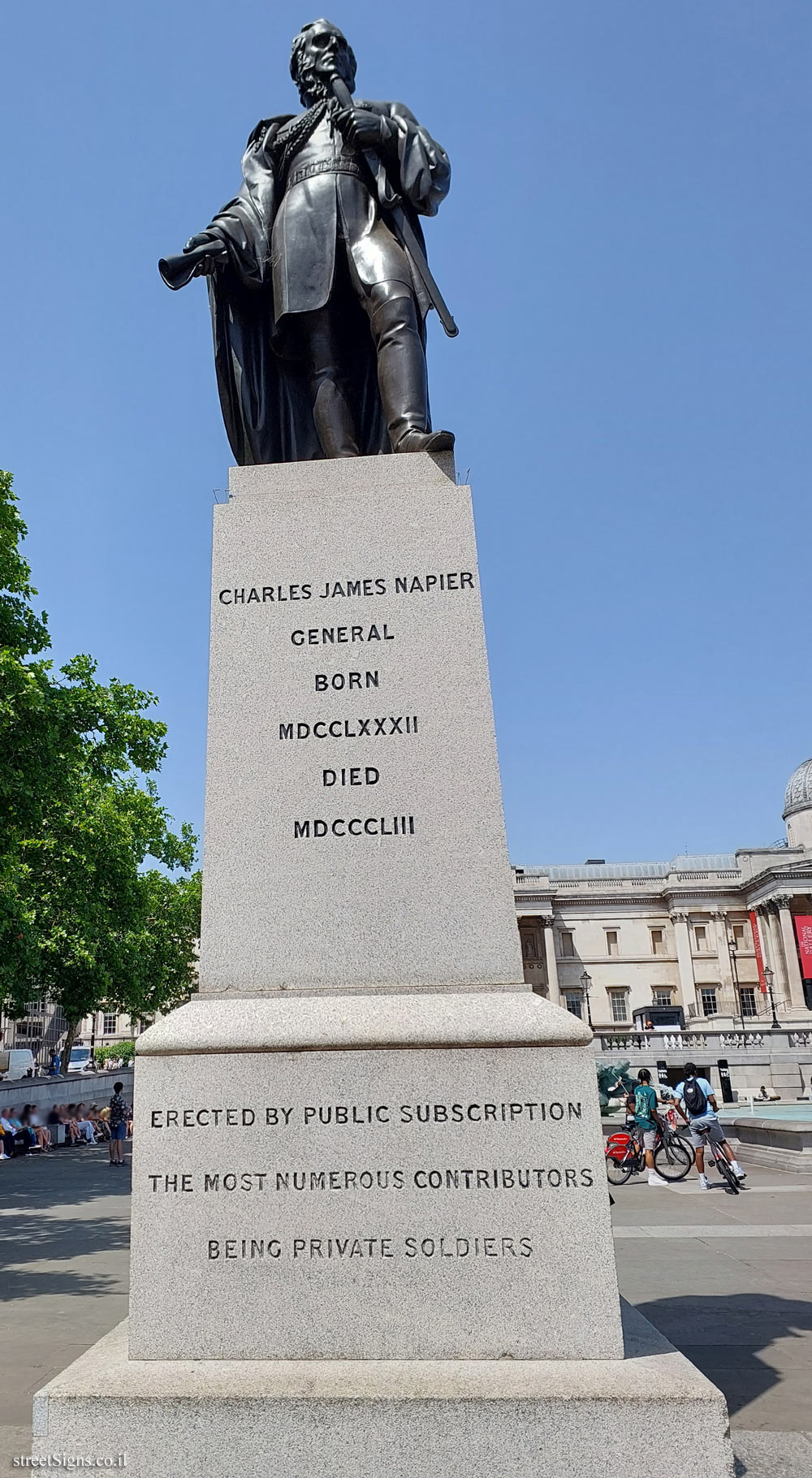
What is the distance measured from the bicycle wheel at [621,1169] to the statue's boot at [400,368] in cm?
1506

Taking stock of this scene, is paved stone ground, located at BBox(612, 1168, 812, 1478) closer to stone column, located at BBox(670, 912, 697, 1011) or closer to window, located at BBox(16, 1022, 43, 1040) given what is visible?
stone column, located at BBox(670, 912, 697, 1011)

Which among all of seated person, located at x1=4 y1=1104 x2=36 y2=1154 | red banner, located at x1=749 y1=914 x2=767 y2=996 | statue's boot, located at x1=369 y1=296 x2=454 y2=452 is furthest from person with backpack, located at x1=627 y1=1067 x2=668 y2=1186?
red banner, located at x1=749 y1=914 x2=767 y2=996

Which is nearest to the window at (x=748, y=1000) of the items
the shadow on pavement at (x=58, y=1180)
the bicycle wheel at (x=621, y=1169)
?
the shadow on pavement at (x=58, y=1180)

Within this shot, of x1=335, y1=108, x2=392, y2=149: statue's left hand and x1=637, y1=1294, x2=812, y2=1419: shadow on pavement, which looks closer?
x1=637, y1=1294, x2=812, y2=1419: shadow on pavement

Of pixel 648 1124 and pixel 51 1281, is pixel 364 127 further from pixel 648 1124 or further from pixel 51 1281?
pixel 648 1124

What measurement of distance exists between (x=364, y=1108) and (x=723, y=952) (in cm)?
10528

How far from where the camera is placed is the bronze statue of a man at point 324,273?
547cm

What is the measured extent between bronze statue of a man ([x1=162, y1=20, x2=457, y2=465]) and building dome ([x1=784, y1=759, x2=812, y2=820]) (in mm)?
112495

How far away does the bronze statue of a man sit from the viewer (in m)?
5.47

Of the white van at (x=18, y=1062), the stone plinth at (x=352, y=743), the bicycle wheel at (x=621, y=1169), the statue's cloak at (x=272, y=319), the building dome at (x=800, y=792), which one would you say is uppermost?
the building dome at (x=800, y=792)

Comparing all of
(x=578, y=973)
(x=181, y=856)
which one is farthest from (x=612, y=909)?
(x=181, y=856)

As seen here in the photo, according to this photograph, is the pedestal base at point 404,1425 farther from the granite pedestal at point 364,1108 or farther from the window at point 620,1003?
the window at point 620,1003

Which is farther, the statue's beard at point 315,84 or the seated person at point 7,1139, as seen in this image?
the seated person at point 7,1139

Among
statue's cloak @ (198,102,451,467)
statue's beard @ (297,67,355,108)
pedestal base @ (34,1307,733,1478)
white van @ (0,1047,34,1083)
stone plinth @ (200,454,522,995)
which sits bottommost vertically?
pedestal base @ (34,1307,733,1478)
